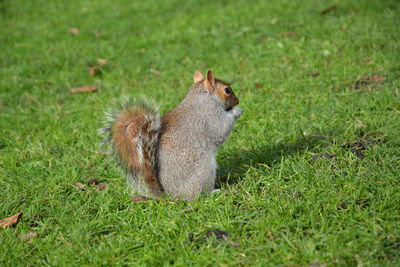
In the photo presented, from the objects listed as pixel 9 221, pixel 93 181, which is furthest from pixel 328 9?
pixel 9 221

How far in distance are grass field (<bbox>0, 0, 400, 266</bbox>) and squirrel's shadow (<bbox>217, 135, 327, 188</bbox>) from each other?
0.01 meters

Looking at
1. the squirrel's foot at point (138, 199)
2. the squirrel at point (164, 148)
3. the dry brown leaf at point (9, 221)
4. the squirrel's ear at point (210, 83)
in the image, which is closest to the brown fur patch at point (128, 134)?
the squirrel at point (164, 148)

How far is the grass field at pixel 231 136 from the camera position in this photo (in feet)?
6.56

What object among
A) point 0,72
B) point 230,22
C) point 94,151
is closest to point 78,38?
point 0,72

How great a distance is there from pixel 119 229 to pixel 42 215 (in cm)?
Result: 57

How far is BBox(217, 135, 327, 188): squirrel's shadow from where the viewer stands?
2.73 m

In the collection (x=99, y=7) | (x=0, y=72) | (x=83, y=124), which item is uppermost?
(x=99, y=7)

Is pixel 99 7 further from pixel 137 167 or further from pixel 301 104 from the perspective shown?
pixel 137 167

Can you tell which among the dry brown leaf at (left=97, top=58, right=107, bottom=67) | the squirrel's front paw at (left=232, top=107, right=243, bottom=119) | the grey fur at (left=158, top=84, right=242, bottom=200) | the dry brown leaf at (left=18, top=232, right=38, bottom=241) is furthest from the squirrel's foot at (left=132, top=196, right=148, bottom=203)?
the dry brown leaf at (left=97, top=58, right=107, bottom=67)

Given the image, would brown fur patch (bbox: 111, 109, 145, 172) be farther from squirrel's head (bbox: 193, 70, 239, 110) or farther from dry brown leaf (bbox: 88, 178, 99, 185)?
dry brown leaf (bbox: 88, 178, 99, 185)

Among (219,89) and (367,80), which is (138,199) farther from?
(367,80)

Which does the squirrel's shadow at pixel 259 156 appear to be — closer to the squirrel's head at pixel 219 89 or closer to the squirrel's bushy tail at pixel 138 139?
the squirrel's head at pixel 219 89

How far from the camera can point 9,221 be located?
2.43m

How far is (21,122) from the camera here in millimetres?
3850
